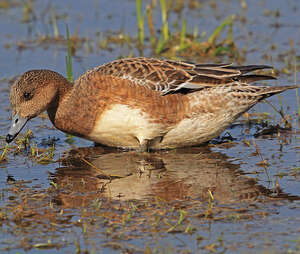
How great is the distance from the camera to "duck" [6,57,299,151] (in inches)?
261

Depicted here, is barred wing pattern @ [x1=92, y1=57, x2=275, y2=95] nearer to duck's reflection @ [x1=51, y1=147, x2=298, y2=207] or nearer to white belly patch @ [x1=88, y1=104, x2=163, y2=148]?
white belly patch @ [x1=88, y1=104, x2=163, y2=148]

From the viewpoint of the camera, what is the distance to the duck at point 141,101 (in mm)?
6637

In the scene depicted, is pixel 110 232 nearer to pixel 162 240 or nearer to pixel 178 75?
pixel 162 240

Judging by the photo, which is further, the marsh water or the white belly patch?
the white belly patch

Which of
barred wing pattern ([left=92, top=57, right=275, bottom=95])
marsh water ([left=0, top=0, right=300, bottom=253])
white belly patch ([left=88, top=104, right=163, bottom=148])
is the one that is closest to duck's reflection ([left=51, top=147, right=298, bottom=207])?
marsh water ([left=0, top=0, right=300, bottom=253])

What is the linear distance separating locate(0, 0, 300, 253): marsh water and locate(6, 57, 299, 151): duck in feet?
0.74

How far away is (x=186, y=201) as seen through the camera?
5426 millimetres

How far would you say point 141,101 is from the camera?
666cm

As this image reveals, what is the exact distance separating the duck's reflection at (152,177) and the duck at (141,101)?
206 mm

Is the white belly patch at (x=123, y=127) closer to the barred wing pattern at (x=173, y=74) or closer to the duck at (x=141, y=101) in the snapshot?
the duck at (x=141, y=101)

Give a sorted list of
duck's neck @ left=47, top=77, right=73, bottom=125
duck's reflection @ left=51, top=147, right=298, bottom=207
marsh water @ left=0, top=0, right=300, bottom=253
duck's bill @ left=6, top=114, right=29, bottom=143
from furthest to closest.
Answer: duck's neck @ left=47, top=77, right=73, bottom=125, duck's bill @ left=6, top=114, right=29, bottom=143, duck's reflection @ left=51, top=147, right=298, bottom=207, marsh water @ left=0, top=0, right=300, bottom=253

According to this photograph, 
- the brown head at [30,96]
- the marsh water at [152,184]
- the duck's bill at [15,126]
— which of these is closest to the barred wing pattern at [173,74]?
the brown head at [30,96]

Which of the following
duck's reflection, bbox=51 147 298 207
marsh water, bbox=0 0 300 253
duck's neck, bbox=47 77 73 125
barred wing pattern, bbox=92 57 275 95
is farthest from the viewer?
duck's neck, bbox=47 77 73 125

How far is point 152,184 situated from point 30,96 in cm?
161
